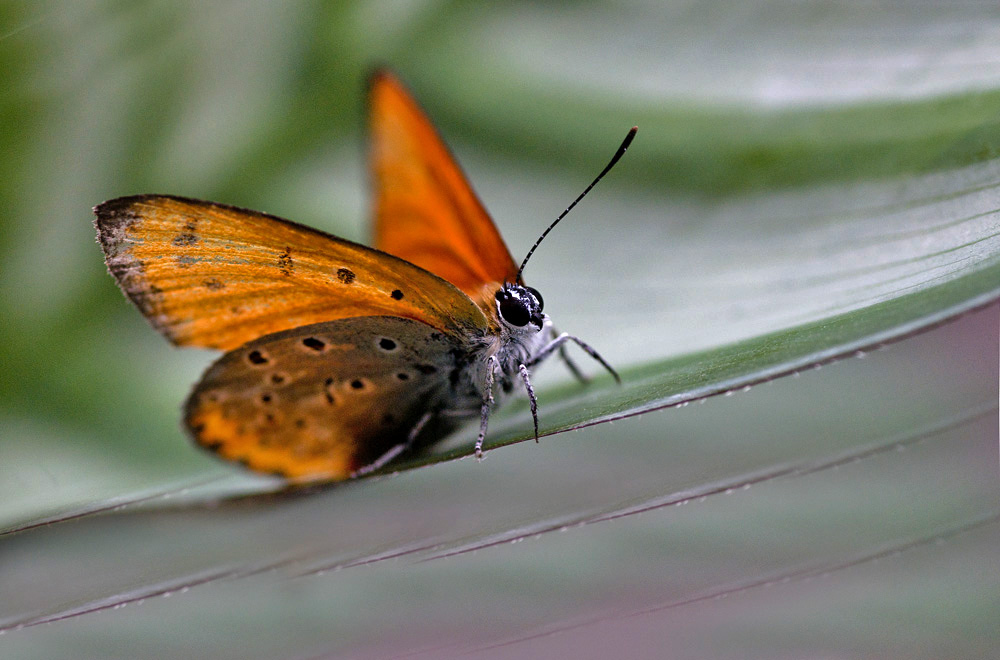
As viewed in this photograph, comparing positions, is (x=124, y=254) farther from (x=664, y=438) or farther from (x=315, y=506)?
(x=664, y=438)

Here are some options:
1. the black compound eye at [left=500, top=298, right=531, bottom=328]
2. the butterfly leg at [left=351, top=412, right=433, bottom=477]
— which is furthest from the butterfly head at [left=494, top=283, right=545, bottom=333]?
the butterfly leg at [left=351, top=412, right=433, bottom=477]

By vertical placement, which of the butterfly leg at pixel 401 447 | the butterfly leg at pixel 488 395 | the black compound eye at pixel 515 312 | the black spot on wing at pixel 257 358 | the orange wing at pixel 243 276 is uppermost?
the orange wing at pixel 243 276

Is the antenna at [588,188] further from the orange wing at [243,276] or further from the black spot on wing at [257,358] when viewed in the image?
the black spot on wing at [257,358]

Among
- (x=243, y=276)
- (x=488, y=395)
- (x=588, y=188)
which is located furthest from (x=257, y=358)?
(x=588, y=188)

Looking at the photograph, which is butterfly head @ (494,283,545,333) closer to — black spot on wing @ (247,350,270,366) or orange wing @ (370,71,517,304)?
orange wing @ (370,71,517,304)

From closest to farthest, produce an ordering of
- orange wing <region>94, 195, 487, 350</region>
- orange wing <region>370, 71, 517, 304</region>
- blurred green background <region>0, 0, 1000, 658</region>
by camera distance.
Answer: blurred green background <region>0, 0, 1000, 658</region> < orange wing <region>94, 195, 487, 350</region> < orange wing <region>370, 71, 517, 304</region>

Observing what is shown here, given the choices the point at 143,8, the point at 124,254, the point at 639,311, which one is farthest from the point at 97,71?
the point at 639,311

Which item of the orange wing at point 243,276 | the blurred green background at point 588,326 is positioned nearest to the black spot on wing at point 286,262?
the orange wing at point 243,276

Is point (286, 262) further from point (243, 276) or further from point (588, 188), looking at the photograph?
point (588, 188)
